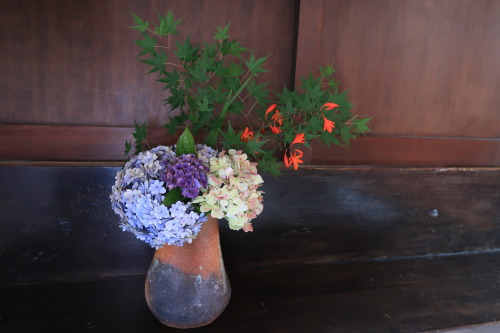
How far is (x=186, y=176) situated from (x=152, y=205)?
8 centimetres

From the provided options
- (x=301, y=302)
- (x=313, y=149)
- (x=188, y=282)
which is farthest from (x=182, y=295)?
(x=313, y=149)

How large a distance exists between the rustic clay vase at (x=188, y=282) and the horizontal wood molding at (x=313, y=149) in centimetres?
41

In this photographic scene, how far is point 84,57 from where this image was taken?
1043 millimetres

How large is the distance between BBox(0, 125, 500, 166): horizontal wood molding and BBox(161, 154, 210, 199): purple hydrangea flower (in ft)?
1.46

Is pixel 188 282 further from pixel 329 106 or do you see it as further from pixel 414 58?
pixel 414 58

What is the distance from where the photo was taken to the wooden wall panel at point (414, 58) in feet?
4.02

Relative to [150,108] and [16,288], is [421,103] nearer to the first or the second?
[150,108]

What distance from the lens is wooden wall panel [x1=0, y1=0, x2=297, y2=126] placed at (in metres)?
1.00

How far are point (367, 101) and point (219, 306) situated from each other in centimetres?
86

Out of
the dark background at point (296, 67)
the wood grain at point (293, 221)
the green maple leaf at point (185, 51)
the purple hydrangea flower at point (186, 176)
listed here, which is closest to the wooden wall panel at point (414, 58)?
the dark background at point (296, 67)

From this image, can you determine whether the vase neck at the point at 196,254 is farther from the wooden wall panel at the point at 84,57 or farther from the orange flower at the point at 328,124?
the wooden wall panel at the point at 84,57

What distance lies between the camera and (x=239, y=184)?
0.71 meters

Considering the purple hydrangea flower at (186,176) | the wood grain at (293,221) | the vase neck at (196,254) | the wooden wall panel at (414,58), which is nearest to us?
the purple hydrangea flower at (186,176)

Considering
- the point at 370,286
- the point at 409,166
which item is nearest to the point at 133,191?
the point at 370,286
